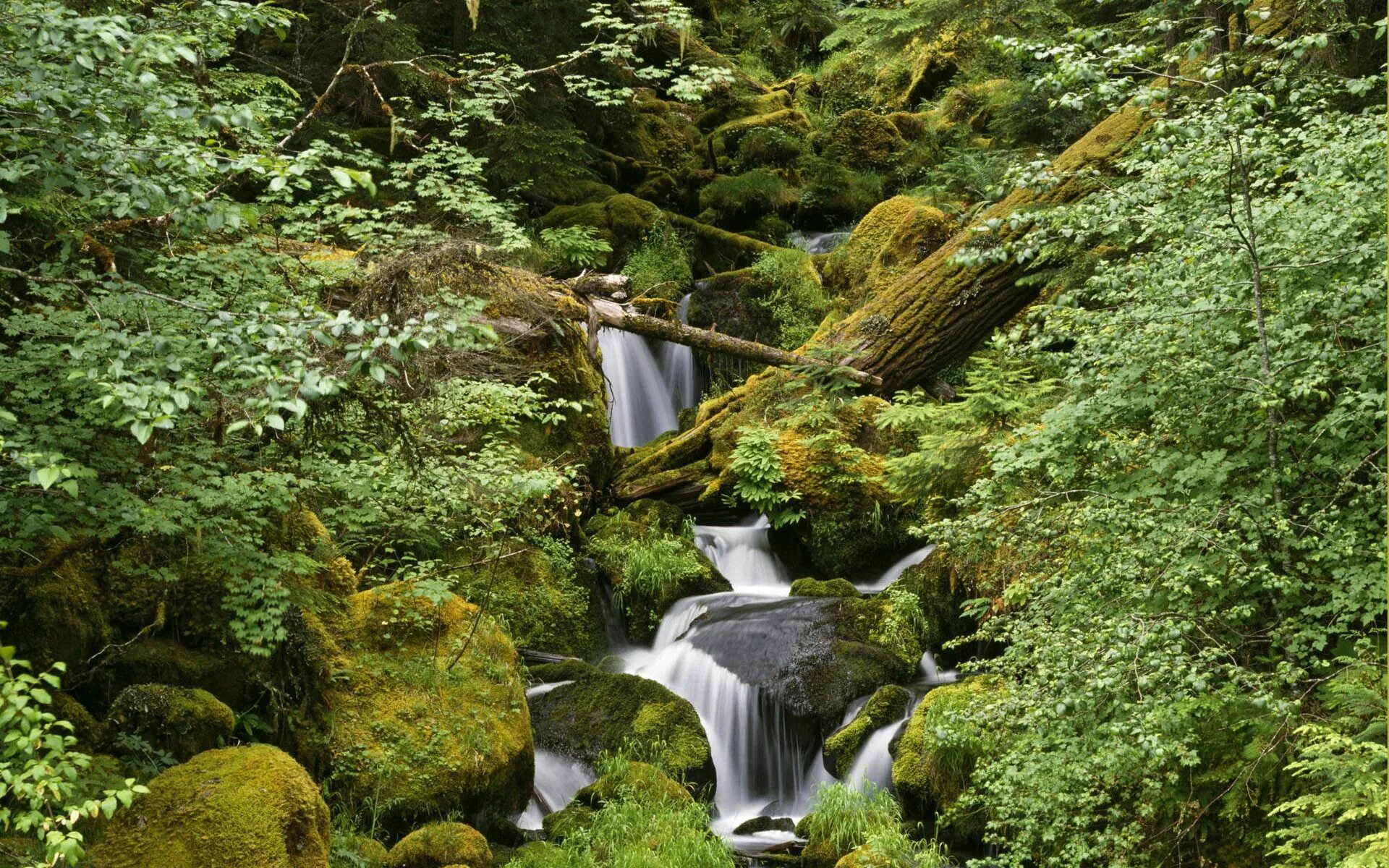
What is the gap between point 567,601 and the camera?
10609 mm

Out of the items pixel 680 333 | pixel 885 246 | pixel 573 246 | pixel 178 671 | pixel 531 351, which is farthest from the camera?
pixel 573 246

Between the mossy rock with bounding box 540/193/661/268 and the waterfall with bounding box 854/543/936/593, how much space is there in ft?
25.9

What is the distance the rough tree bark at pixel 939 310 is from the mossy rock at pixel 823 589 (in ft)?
5.98

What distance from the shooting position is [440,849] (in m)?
6.41

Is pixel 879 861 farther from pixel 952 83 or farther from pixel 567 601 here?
pixel 952 83

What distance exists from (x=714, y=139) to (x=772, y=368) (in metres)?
10.8

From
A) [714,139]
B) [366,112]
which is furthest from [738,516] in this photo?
[714,139]

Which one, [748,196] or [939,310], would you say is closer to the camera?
[939,310]

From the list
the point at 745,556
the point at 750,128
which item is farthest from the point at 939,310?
the point at 750,128

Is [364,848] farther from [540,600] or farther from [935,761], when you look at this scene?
[540,600]

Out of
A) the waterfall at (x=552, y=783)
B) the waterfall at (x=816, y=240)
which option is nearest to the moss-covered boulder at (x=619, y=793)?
the waterfall at (x=552, y=783)

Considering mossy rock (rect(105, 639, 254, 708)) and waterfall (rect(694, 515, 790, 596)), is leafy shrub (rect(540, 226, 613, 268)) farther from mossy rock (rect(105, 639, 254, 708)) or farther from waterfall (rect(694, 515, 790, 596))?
mossy rock (rect(105, 639, 254, 708))

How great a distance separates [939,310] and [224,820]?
332 inches

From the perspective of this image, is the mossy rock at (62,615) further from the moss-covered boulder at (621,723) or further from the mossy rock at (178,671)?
the moss-covered boulder at (621,723)
